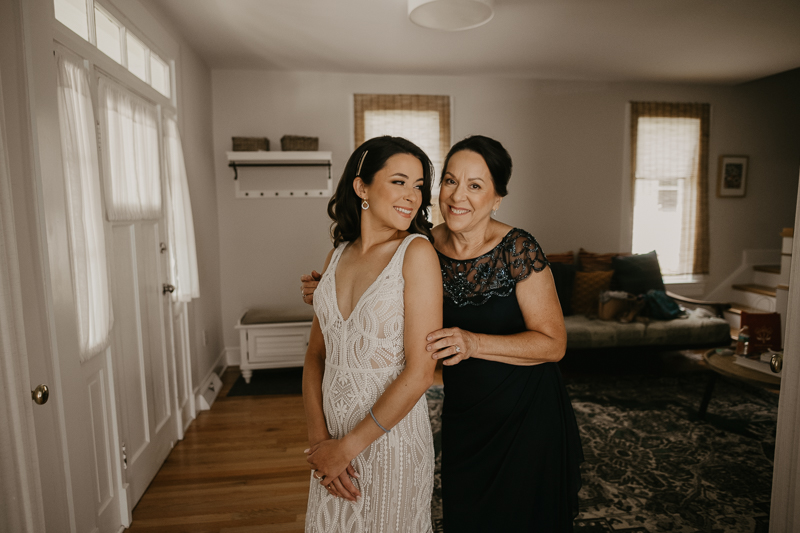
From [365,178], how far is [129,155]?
1772mm

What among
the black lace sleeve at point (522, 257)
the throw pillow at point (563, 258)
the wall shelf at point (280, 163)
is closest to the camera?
the black lace sleeve at point (522, 257)

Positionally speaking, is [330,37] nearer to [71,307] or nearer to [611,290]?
[71,307]

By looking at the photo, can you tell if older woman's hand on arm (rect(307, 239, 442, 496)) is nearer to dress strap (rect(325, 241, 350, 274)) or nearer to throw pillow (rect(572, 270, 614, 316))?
dress strap (rect(325, 241, 350, 274))

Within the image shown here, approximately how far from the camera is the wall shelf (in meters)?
4.39

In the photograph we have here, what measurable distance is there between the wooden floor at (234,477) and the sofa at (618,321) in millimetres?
2587

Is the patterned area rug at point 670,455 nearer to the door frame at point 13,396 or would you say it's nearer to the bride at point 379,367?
the bride at point 379,367

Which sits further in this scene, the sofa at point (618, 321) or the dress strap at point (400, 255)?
the sofa at point (618, 321)

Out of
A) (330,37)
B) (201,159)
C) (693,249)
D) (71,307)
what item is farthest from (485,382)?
(693,249)

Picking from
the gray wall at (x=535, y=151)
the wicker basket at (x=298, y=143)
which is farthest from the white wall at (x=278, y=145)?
the wicker basket at (x=298, y=143)

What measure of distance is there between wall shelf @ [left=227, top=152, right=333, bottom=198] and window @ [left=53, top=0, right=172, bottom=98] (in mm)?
1158

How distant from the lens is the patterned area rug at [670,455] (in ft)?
7.73

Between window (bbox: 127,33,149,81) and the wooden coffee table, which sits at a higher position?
window (bbox: 127,33,149,81)

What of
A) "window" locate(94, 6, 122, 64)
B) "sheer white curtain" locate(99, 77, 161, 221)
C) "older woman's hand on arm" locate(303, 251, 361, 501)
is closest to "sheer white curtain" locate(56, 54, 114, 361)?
"sheer white curtain" locate(99, 77, 161, 221)

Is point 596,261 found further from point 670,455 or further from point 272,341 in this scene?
point 272,341
